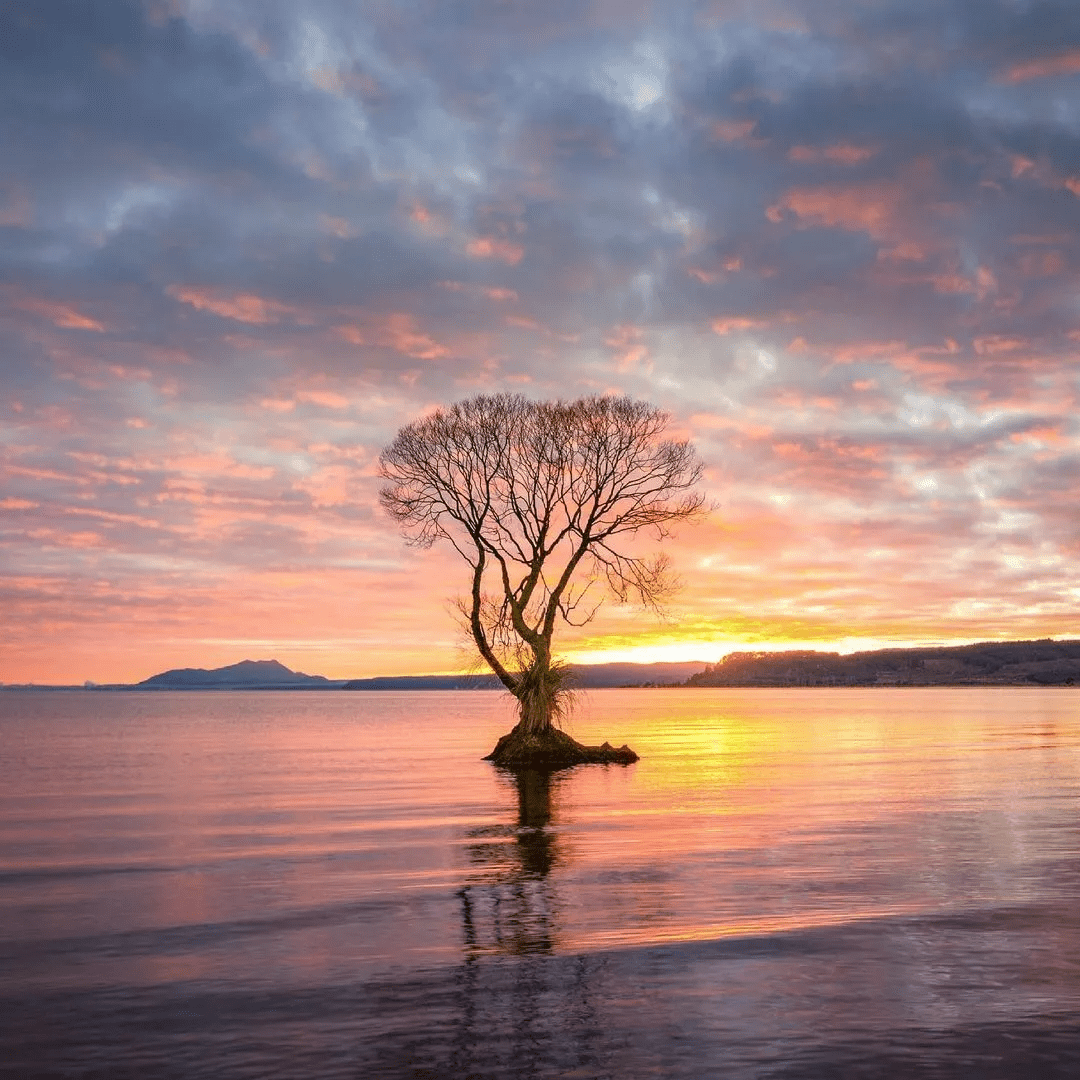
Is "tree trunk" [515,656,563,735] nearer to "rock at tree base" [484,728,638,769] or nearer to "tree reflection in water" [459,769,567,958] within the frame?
"rock at tree base" [484,728,638,769]

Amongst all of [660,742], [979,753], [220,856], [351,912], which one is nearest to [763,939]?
[351,912]

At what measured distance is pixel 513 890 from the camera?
62.6 feet

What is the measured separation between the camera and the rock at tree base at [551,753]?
52.2m

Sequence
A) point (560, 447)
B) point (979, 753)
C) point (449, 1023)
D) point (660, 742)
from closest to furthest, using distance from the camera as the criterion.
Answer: point (449, 1023)
point (560, 447)
point (979, 753)
point (660, 742)

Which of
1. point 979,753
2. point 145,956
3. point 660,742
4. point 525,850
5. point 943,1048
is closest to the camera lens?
point 943,1048

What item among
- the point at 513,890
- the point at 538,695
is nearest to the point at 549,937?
the point at 513,890

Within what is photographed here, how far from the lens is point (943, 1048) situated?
10391 mm

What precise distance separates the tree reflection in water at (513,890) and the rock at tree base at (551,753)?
65.3 ft

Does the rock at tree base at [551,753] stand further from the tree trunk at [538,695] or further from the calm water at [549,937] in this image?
the calm water at [549,937]

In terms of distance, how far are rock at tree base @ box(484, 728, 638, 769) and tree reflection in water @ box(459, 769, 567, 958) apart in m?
19.9

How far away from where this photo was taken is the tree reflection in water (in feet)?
49.6

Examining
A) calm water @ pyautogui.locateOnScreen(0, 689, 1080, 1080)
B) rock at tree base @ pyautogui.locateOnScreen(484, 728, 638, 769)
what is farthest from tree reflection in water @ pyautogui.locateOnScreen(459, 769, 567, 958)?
rock at tree base @ pyautogui.locateOnScreen(484, 728, 638, 769)

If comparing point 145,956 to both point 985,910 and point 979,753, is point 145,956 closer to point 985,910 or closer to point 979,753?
point 985,910

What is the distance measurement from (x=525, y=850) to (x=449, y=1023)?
13137mm
